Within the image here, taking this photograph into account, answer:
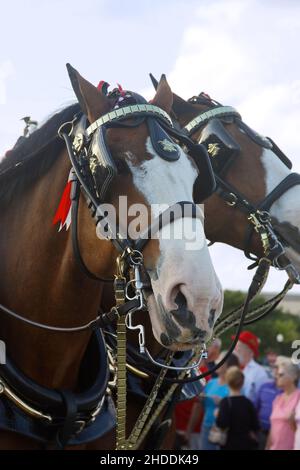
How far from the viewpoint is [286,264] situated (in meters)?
4.98

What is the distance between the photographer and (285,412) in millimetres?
7902

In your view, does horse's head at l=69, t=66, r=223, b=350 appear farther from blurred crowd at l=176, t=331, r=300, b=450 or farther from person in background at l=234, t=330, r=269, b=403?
person in background at l=234, t=330, r=269, b=403

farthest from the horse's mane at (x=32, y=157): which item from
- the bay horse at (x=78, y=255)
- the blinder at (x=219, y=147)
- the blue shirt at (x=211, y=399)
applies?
the blue shirt at (x=211, y=399)

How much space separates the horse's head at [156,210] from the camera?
10.5 feet

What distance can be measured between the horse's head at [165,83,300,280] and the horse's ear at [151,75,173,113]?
1.22m

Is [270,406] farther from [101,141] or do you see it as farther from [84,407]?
[101,141]

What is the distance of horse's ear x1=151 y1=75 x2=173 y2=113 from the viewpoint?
401cm

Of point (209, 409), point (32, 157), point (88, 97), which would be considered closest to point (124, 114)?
point (88, 97)

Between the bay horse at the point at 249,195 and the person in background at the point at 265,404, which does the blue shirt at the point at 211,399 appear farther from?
the bay horse at the point at 249,195

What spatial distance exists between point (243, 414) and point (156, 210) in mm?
5412

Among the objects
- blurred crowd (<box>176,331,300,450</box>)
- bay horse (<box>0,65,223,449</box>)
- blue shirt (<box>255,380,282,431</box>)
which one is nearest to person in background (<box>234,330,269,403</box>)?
blurred crowd (<box>176,331,300,450</box>)

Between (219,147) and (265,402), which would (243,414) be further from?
(219,147)

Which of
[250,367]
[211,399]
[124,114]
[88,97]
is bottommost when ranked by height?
[211,399]

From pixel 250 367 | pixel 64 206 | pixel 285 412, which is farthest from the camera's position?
pixel 250 367
